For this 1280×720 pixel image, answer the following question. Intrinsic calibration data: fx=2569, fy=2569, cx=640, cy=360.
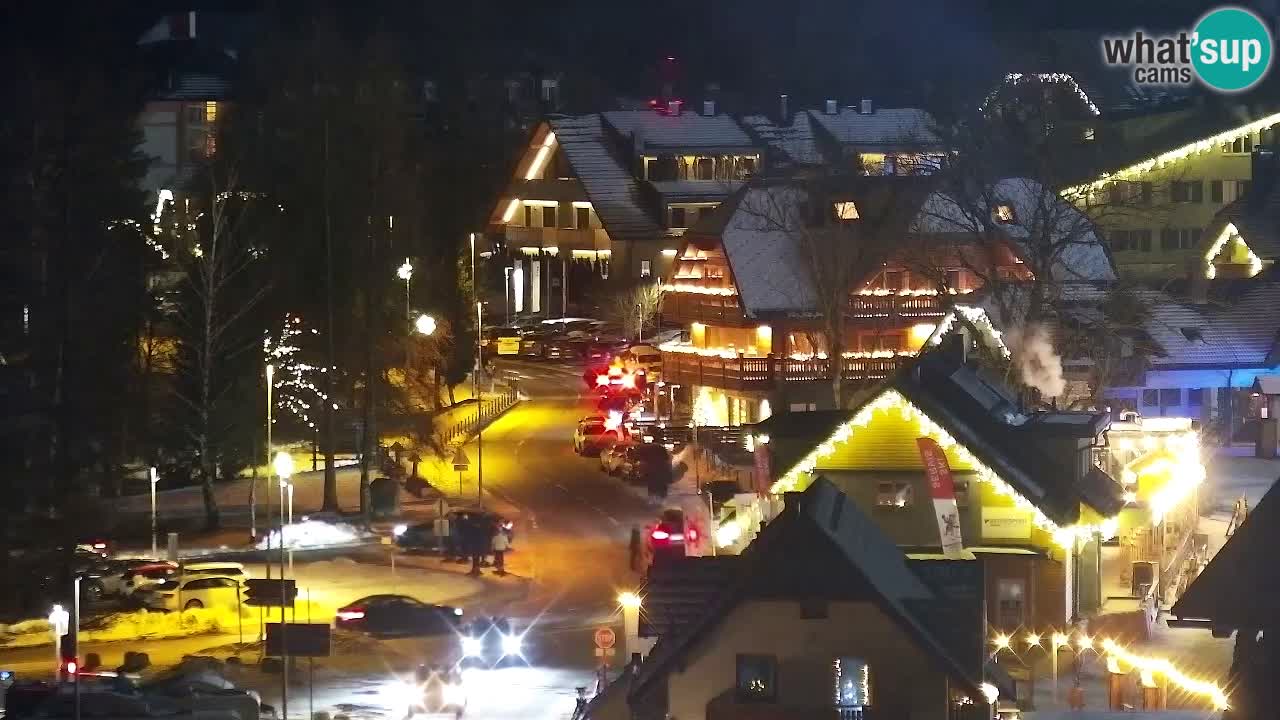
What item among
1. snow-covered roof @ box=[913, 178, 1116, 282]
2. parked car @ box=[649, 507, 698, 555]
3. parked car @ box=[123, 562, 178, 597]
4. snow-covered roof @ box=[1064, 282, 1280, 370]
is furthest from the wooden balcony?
parked car @ box=[123, 562, 178, 597]

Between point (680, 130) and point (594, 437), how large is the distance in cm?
3937

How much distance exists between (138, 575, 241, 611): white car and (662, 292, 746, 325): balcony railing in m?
28.3

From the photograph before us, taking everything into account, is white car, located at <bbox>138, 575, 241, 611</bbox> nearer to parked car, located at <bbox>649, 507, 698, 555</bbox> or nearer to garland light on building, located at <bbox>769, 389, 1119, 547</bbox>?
parked car, located at <bbox>649, 507, 698, 555</bbox>

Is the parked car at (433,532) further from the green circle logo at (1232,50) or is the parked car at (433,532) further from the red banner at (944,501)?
the green circle logo at (1232,50)

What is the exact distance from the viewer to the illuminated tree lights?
56875 mm

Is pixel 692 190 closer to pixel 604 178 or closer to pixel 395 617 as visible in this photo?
pixel 604 178

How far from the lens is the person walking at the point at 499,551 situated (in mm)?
46344

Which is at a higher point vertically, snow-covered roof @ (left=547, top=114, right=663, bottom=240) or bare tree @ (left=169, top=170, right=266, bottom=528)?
snow-covered roof @ (left=547, top=114, right=663, bottom=240)

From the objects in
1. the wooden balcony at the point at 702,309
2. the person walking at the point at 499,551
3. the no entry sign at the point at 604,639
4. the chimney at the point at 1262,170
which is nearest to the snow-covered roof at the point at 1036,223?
the wooden balcony at the point at 702,309

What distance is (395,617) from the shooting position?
39.7 meters

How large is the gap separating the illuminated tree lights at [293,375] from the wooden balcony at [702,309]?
1477 centimetres

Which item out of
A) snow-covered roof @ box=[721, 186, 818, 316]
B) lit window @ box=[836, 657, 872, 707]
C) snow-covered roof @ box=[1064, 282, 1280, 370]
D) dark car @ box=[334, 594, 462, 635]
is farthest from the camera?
snow-covered roof @ box=[721, 186, 818, 316]

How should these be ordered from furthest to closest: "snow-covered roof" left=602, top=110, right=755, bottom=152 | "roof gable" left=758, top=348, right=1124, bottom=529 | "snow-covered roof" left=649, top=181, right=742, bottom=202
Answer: "snow-covered roof" left=602, top=110, right=755, bottom=152
"snow-covered roof" left=649, top=181, right=742, bottom=202
"roof gable" left=758, top=348, right=1124, bottom=529

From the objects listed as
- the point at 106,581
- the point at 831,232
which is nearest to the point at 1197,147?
the point at 831,232
